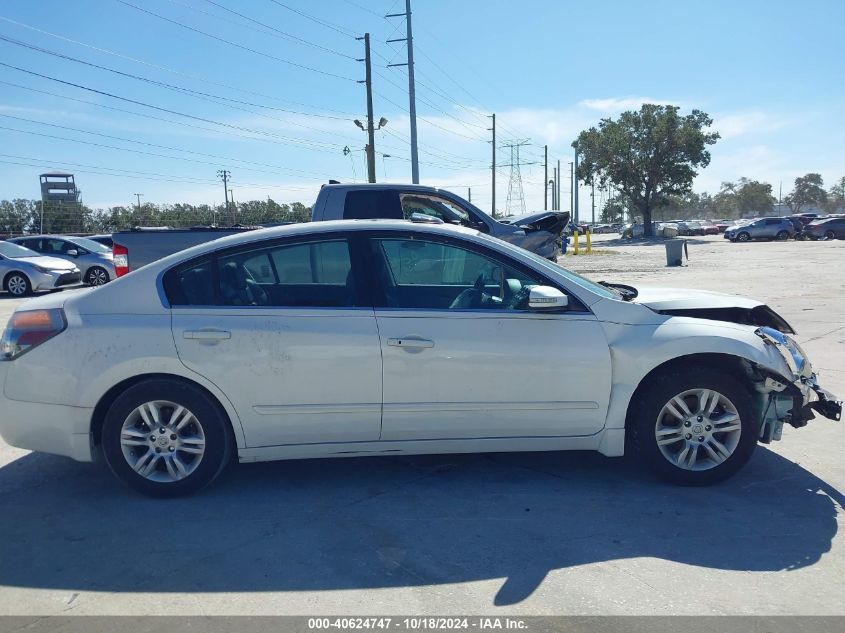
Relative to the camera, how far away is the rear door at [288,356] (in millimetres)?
4145

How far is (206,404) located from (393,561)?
1518mm

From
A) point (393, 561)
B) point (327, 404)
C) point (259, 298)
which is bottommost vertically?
point (393, 561)

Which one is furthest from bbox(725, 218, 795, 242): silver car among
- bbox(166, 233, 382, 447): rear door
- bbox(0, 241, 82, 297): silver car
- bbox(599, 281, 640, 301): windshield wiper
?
bbox(166, 233, 382, 447): rear door

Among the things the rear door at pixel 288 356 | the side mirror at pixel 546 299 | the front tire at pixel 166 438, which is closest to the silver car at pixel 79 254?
the front tire at pixel 166 438

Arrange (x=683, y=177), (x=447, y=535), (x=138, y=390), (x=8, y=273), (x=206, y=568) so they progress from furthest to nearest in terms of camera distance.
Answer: (x=683, y=177) < (x=8, y=273) < (x=138, y=390) < (x=447, y=535) < (x=206, y=568)

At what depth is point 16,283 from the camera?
1795 cm

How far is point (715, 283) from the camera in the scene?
54.0 ft

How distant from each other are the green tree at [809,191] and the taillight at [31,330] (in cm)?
14515

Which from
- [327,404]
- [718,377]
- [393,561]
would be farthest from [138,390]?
[718,377]

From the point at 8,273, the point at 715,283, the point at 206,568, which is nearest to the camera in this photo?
the point at 206,568

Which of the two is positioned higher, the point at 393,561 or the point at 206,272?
the point at 206,272

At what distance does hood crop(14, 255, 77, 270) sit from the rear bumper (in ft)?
51.9

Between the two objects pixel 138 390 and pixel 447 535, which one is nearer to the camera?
pixel 447 535

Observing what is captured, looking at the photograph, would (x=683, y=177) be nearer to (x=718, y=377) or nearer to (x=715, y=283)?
(x=715, y=283)
